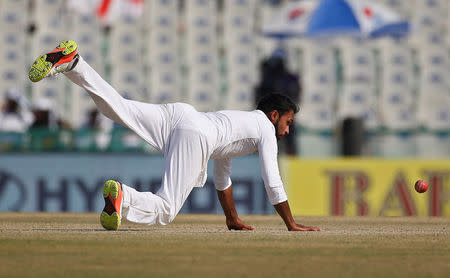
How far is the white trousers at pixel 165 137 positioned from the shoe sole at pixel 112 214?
0.09m

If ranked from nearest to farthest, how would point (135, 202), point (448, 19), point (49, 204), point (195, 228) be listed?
point (135, 202), point (195, 228), point (49, 204), point (448, 19)

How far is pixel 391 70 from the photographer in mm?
16547

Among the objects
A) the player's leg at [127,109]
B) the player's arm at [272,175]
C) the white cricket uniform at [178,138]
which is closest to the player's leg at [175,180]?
the white cricket uniform at [178,138]

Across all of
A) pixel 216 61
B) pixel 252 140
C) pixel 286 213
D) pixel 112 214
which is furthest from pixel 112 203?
pixel 216 61

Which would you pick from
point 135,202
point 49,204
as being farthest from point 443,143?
point 135,202

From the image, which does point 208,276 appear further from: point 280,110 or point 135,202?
point 280,110

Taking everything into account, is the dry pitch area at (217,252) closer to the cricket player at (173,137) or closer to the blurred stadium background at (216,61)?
the cricket player at (173,137)

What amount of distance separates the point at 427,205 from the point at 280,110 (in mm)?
6147

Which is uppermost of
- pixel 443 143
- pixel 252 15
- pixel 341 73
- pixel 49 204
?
pixel 252 15

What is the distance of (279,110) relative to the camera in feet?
24.7

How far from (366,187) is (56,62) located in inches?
279

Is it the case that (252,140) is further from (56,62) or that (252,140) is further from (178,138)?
(56,62)

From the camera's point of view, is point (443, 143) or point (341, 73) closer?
point (443, 143)

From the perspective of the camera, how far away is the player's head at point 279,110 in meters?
7.52
